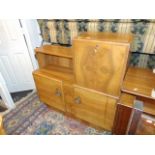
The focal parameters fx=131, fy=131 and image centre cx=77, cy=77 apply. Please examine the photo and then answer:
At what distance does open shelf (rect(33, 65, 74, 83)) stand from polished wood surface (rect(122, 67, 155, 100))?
0.63m

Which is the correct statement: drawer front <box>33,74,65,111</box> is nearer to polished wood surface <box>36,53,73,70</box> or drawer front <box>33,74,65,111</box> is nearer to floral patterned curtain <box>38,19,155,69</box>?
polished wood surface <box>36,53,73,70</box>

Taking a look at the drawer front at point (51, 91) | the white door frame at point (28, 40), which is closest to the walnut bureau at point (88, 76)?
the drawer front at point (51, 91)

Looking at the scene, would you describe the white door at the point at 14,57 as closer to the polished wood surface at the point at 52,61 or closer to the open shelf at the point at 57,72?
the polished wood surface at the point at 52,61

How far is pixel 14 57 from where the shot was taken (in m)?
2.15

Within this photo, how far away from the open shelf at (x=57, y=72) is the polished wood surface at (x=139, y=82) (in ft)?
2.07

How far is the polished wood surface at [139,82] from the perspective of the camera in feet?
3.78

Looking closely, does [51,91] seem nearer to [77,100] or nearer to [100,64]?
[77,100]

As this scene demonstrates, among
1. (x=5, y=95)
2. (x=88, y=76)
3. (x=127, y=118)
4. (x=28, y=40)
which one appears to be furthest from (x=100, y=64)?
(x=5, y=95)

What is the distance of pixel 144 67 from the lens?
1519 millimetres

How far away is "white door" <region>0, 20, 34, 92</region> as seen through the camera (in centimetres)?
194

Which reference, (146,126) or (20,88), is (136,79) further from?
(20,88)

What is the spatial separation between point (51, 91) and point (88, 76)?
66 centimetres

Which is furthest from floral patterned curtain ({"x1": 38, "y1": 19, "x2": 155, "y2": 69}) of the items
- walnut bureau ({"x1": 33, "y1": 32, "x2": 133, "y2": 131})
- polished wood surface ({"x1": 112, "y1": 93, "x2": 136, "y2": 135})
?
polished wood surface ({"x1": 112, "y1": 93, "x2": 136, "y2": 135})
